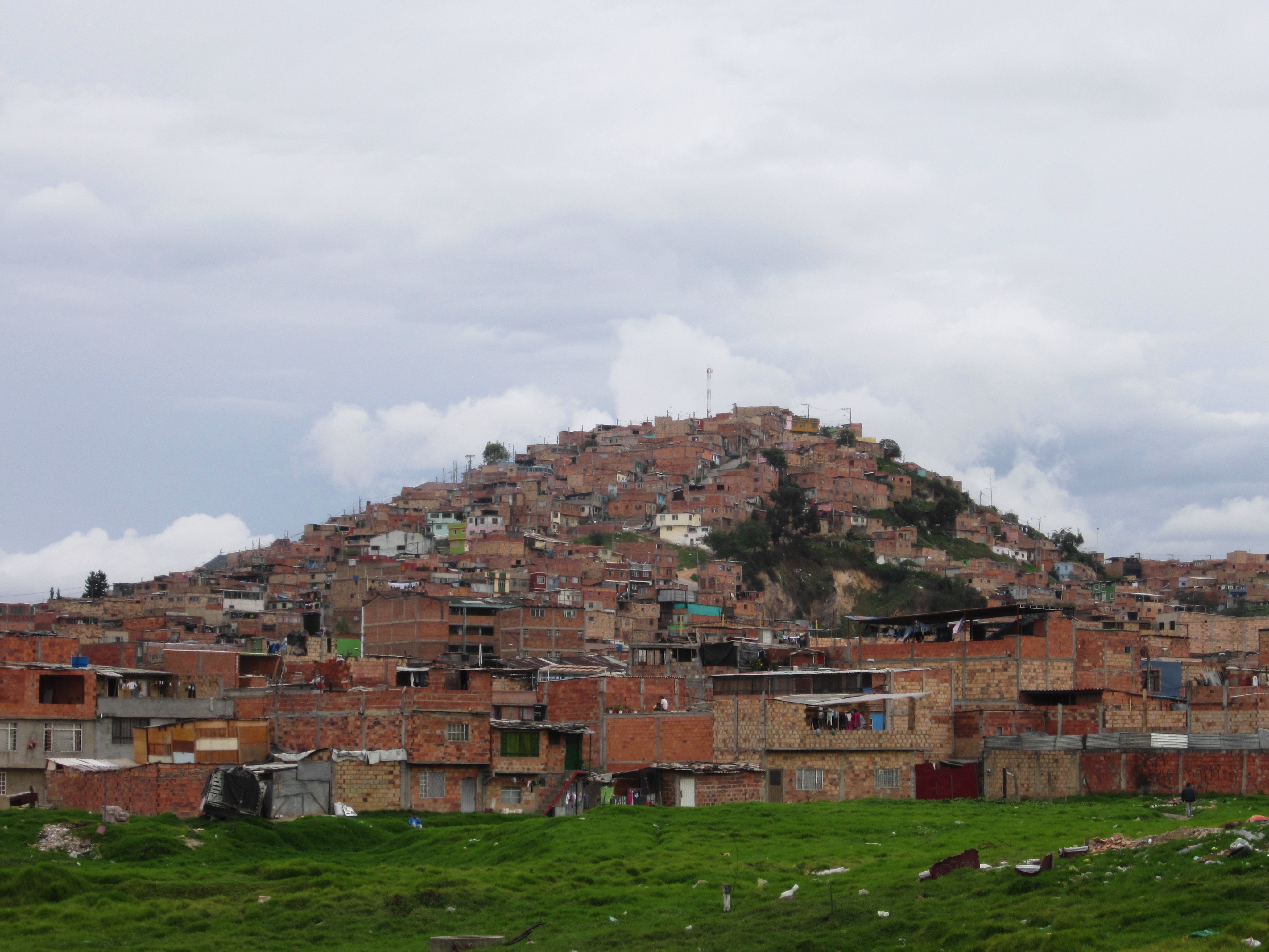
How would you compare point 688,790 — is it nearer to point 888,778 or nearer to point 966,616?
point 888,778

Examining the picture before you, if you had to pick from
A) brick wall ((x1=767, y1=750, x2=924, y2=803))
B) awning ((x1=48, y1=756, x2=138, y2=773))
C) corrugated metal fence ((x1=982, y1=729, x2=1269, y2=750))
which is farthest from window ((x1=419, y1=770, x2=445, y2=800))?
corrugated metal fence ((x1=982, y1=729, x2=1269, y2=750))

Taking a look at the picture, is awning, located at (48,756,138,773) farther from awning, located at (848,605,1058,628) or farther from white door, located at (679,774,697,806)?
awning, located at (848,605,1058,628)

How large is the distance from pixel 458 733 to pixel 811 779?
9736mm

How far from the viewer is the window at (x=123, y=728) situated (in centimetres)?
4359

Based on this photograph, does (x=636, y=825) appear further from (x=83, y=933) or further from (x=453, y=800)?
(x=83, y=933)

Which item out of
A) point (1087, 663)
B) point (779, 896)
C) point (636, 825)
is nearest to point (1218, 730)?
point (1087, 663)

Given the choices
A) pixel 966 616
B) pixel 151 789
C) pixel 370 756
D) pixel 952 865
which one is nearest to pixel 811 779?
pixel 966 616

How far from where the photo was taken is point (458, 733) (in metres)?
41.9

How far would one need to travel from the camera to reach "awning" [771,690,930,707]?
136ft

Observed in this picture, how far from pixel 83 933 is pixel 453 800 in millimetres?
16809

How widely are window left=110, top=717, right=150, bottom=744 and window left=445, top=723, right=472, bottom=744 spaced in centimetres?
911

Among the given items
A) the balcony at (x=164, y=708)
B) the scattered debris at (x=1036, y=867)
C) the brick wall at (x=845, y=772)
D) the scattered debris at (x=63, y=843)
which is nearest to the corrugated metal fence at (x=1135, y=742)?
the brick wall at (x=845, y=772)

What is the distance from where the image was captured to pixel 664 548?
125m

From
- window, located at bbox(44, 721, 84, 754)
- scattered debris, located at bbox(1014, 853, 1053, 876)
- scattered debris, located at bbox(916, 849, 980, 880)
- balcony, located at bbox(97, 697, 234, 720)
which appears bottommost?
scattered debris, located at bbox(916, 849, 980, 880)
